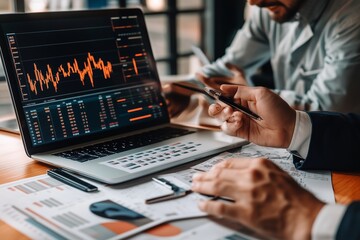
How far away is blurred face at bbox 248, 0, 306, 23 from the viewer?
5.74ft

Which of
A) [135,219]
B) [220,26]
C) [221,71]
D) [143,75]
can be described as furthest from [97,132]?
[220,26]

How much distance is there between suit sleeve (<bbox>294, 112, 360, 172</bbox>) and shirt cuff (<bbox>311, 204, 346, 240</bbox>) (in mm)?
272

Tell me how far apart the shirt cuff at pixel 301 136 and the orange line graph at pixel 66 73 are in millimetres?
463

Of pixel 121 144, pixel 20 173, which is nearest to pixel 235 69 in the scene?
pixel 121 144

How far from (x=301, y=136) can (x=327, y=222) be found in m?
0.33

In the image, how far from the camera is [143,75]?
49.2 inches

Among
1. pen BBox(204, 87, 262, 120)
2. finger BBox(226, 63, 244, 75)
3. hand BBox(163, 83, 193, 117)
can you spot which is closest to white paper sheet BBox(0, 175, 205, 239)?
pen BBox(204, 87, 262, 120)

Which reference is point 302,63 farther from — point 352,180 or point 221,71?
point 352,180

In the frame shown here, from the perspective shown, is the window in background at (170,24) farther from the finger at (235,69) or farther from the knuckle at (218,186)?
the knuckle at (218,186)

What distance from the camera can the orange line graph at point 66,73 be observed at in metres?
1.05

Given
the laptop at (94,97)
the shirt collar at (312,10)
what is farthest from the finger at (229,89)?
the shirt collar at (312,10)

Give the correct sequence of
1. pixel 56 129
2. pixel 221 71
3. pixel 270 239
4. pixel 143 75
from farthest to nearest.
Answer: pixel 221 71 → pixel 143 75 → pixel 56 129 → pixel 270 239

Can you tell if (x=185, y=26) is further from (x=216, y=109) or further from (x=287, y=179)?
(x=287, y=179)

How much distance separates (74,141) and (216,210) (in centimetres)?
47
